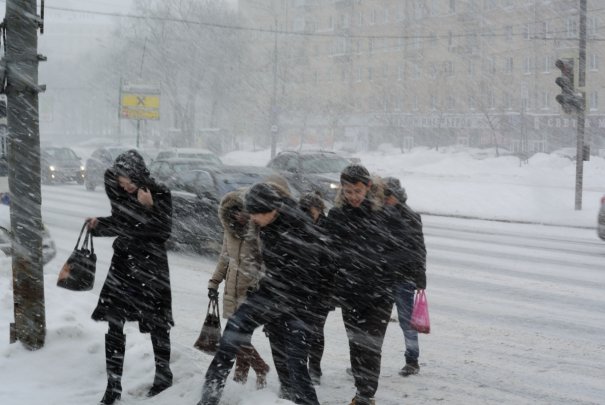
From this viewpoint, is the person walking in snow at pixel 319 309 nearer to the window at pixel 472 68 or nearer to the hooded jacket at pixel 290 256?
the hooded jacket at pixel 290 256

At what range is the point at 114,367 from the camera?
5.29 m

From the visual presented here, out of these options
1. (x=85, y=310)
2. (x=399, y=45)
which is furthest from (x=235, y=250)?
(x=399, y=45)

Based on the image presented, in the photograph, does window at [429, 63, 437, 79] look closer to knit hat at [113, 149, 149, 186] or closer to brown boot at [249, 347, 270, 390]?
brown boot at [249, 347, 270, 390]

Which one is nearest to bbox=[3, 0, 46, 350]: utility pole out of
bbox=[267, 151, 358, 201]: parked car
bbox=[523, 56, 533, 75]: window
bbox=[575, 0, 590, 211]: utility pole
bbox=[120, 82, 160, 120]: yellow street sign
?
bbox=[267, 151, 358, 201]: parked car

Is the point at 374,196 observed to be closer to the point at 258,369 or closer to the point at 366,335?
the point at 366,335

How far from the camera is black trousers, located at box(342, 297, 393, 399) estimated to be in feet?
17.0

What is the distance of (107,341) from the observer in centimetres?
540

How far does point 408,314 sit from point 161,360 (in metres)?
2.11

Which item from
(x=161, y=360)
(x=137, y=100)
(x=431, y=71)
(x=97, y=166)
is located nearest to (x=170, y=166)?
(x=161, y=360)

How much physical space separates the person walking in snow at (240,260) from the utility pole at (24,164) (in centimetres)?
168

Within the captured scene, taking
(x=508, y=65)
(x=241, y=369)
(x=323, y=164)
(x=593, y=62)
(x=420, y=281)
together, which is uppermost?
(x=508, y=65)

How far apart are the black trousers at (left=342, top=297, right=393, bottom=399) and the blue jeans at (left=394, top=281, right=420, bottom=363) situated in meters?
1.22

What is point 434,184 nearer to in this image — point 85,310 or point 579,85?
point 579,85

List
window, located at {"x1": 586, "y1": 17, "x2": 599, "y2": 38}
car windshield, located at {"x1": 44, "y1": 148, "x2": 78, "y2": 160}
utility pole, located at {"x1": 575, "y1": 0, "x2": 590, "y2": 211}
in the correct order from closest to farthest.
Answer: utility pole, located at {"x1": 575, "y1": 0, "x2": 590, "y2": 211}
car windshield, located at {"x1": 44, "y1": 148, "x2": 78, "y2": 160}
window, located at {"x1": 586, "y1": 17, "x2": 599, "y2": 38}
